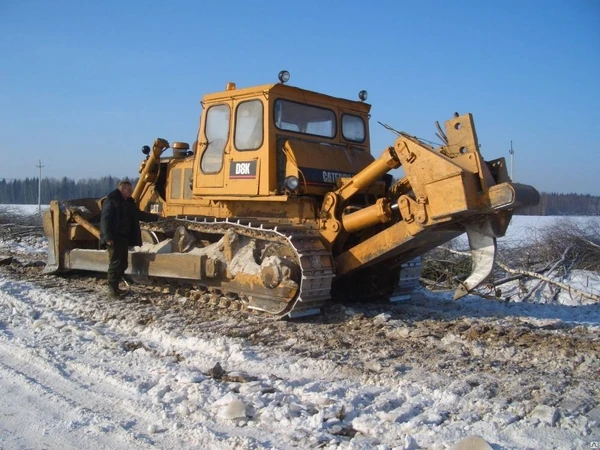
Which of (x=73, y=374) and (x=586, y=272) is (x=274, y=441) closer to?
(x=73, y=374)

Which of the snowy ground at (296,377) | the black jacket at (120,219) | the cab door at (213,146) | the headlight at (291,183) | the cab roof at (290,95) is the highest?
the cab roof at (290,95)

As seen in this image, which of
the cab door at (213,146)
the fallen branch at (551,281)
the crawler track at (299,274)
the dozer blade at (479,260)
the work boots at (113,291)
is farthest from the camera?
the fallen branch at (551,281)

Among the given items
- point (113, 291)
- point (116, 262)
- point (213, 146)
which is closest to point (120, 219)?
point (116, 262)

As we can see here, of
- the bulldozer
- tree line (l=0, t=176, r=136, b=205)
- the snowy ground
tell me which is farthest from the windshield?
tree line (l=0, t=176, r=136, b=205)

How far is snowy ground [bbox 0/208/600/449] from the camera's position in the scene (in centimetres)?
365

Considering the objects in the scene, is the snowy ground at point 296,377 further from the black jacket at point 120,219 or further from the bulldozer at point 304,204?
the black jacket at point 120,219

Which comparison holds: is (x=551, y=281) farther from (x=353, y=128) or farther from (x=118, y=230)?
(x=118, y=230)

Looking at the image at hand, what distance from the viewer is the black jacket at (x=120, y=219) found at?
8.23 meters

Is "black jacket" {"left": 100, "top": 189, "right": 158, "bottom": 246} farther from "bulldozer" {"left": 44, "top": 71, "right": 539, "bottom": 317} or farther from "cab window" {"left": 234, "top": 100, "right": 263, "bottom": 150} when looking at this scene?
"cab window" {"left": 234, "top": 100, "right": 263, "bottom": 150}

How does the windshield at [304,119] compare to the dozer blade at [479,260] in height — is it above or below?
above

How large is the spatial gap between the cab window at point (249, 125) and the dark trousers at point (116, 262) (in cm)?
222

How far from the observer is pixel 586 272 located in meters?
11.1

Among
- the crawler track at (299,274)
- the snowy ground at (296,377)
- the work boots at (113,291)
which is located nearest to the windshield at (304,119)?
the crawler track at (299,274)

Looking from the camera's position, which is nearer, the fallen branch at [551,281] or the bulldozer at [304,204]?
the bulldozer at [304,204]
